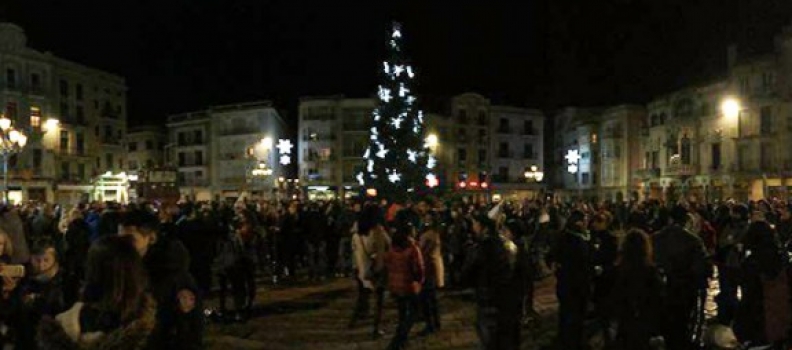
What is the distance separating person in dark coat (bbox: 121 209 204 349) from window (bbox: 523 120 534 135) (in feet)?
232

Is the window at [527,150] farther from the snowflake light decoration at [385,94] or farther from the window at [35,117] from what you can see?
the snowflake light decoration at [385,94]

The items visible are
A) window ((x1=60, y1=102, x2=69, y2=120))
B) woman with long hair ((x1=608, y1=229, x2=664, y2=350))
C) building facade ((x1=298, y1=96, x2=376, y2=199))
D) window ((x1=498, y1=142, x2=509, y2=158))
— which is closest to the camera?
woman with long hair ((x1=608, y1=229, x2=664, y2=350))

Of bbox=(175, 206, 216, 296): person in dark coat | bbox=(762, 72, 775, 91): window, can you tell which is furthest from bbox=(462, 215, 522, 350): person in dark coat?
bbox=(762, 72, 775, 91): window

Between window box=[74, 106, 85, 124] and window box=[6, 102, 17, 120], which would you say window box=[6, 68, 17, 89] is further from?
window box=[74, 106, 85, 124]

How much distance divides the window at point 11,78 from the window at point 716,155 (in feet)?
170

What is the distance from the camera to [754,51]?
5222 cm

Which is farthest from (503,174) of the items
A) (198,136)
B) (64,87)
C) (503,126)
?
(64,87)

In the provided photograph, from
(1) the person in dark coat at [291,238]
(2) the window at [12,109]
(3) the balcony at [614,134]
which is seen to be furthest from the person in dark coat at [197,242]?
(3) the balcony at [614,134]

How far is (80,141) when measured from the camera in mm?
62344

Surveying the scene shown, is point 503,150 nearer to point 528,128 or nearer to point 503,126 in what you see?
point 503,126

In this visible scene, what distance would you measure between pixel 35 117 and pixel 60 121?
3.57 meters

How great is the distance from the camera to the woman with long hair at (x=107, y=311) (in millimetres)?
Result: 3613

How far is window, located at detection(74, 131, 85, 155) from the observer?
61.6 metres

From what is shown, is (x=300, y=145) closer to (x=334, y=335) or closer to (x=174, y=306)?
(x=334, y=335)
